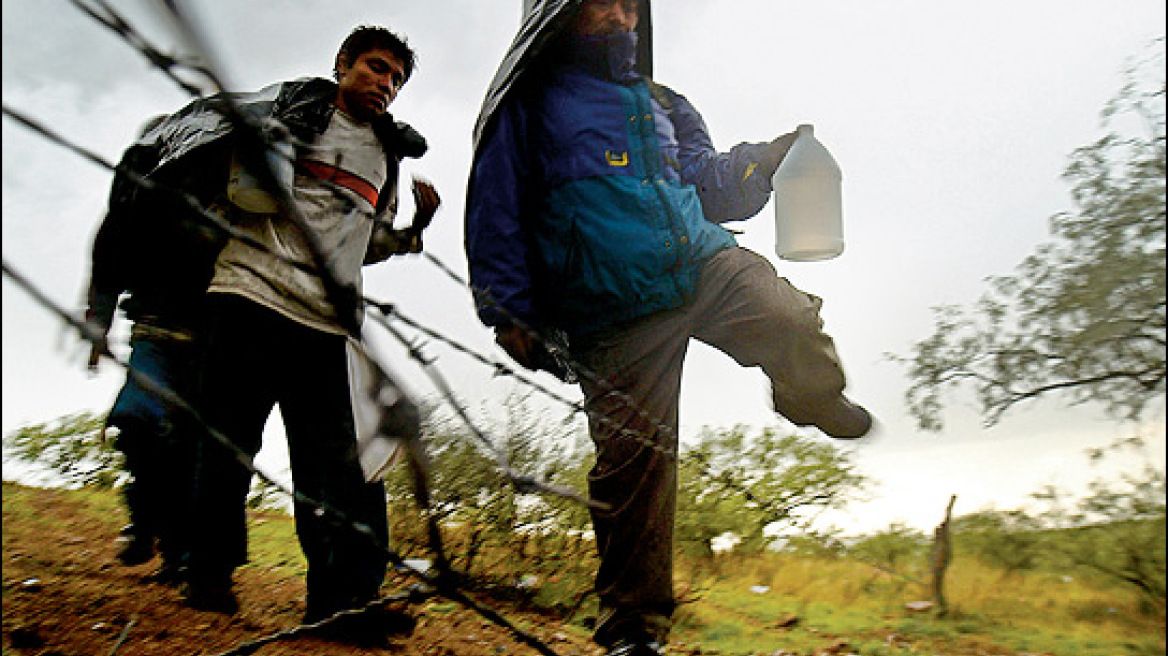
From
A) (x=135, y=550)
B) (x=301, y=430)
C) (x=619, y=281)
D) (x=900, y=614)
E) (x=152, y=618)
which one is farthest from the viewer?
(x=900, y=614)

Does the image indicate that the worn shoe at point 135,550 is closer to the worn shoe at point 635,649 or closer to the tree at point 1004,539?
the worn shoe at point 635,649

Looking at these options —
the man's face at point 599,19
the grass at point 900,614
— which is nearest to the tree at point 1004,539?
the grass at point 900,614

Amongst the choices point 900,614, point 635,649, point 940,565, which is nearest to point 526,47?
point 635,649

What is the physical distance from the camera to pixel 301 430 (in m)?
2.38

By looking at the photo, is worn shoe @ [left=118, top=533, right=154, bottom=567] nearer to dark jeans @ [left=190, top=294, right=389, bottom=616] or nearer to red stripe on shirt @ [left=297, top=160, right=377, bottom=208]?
dark jeans @ [left=190, top=294, right=389, bottom=616]

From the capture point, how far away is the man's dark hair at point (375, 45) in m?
2.42

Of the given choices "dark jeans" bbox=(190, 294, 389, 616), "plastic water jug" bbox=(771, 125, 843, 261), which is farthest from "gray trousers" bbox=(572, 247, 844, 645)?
"dark jeans" bbox=(190, 294, 389, 616)

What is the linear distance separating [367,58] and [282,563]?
7.03 ft

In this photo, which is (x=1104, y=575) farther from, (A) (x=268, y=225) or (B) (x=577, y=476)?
(A) (x=268, y=225)

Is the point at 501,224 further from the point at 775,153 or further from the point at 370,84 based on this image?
the point at 775,153

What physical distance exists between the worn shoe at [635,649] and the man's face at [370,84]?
1440 millimetres

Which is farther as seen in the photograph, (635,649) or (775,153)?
(775,153)

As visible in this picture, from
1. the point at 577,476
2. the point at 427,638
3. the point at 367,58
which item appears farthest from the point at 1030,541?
the point at 367,58

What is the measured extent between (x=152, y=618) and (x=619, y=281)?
1.55 metres
